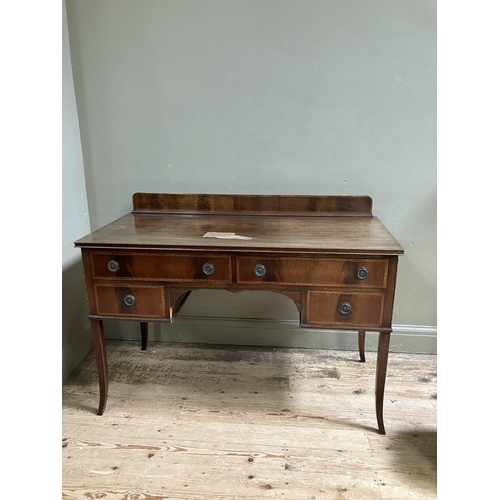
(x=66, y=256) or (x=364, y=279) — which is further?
(x=66, y=256)

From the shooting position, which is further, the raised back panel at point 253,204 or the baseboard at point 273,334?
the baseboard at point 273,334

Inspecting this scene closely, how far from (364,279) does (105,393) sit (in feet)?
4.16

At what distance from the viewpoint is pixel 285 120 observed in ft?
6.84

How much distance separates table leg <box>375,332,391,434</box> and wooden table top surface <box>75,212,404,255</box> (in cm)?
39

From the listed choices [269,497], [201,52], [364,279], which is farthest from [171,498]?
[201,52]

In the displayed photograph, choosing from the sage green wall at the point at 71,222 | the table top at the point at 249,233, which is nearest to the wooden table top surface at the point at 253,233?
the table top at the point at 249,233

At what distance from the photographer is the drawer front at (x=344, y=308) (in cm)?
160

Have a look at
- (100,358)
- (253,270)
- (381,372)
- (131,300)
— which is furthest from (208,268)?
(381,372)

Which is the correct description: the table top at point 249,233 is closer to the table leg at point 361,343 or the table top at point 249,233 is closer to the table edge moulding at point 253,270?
the table edge moulding at point 253,270

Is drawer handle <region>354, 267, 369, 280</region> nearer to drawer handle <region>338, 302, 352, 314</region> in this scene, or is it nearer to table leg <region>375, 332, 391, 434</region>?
drawer handle <region>338, 302, 352, 314</region>

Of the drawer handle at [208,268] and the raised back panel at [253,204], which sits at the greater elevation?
the raised back panel at [253,204]

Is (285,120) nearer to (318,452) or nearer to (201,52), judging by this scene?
(201,52)

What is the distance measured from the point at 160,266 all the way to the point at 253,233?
16.2 inches

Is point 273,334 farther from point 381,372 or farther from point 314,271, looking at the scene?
point 314,271
